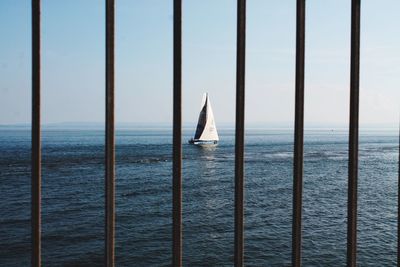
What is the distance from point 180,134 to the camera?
1.15 meters

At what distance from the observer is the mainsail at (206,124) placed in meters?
83.2

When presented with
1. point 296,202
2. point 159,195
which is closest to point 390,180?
point 159,195

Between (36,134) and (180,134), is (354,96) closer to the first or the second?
(180,134)

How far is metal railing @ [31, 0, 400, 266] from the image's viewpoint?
1.08 m

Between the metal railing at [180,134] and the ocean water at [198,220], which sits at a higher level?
the metal railing at [180,134]

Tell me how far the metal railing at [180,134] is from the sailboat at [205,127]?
3209 inches

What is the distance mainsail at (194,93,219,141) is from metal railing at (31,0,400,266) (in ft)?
267

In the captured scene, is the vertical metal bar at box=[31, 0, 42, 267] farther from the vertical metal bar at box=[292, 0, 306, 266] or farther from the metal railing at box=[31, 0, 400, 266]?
the vertical metal bar at box=[292, 0, 306, 266]

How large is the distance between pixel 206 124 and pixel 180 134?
277 feet

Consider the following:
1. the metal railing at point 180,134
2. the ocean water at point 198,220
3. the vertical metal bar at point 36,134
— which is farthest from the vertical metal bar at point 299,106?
the ocean water at point 198,220

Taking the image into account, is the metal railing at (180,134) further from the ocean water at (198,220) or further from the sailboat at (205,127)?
the sailboat at (205,127)

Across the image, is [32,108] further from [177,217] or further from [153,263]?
[153,263]

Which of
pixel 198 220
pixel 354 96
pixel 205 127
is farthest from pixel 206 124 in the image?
pixel 354 96

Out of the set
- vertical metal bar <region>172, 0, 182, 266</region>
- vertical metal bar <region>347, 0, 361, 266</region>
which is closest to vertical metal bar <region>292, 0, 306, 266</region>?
vertical metal bar <region>347, 0, 361, 266</region>
